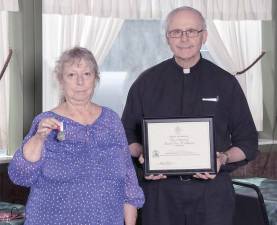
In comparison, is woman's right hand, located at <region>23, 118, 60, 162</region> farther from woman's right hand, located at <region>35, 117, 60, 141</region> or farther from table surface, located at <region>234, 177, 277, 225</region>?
table surface, located at <region>234, 177, 277, 225</region>

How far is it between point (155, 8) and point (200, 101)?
2655 mm

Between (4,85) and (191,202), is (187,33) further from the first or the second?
(4,85)

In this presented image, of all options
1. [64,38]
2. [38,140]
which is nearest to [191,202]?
[38,140]

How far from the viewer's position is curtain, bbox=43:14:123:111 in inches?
186

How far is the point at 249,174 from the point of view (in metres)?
5.71

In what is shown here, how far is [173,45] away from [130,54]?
260cm

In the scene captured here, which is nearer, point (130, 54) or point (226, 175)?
point (226, 175)

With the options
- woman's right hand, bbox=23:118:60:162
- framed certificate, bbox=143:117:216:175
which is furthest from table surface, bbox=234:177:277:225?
woman's right hand, bbox=23:118:60:162

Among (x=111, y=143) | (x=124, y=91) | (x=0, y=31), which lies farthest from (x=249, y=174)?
(x=111, y=143)

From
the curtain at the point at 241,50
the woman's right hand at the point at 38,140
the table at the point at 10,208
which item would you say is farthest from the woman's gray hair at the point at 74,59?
the curtain at the point at 241,50

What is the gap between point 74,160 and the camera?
7.53 ft

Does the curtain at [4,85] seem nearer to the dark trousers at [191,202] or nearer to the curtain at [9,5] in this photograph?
the curtain at [9,5]

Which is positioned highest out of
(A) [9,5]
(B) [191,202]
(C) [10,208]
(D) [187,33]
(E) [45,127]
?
(A) [9,5]

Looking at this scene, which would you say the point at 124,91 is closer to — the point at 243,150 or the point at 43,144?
the point at 243,150
